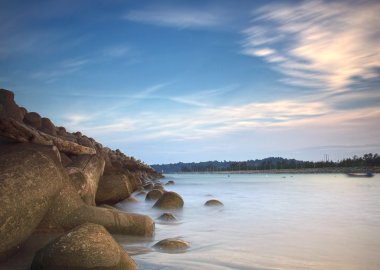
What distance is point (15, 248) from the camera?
15.5 ft

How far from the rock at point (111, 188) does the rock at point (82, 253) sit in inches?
243

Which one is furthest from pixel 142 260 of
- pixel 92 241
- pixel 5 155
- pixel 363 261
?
pixel 363 261

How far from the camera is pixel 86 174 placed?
8.29m

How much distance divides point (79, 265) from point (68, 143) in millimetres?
7211

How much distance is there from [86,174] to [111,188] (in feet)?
7.82

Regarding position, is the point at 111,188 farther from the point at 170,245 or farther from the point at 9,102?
the point at 170,245

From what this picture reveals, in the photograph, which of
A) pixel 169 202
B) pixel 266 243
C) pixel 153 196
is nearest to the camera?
pixel 266 243

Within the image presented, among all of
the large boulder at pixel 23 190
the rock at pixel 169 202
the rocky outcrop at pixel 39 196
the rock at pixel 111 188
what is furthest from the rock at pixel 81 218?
the rock at pixel 169 202

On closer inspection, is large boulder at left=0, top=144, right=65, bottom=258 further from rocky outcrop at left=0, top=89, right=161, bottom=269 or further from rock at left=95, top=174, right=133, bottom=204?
rock at left=95, top=174, right=133, bottom=204

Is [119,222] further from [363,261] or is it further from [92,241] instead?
[363,261]

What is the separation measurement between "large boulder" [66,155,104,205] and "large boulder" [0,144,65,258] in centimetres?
196

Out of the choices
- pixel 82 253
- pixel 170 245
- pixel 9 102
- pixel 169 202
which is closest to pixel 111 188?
pixel 169 202

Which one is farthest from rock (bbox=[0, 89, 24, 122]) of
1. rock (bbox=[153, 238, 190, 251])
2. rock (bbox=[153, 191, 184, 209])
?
rock (bbox=[153, 238, 190, 251])

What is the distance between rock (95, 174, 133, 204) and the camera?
10.5 metres
